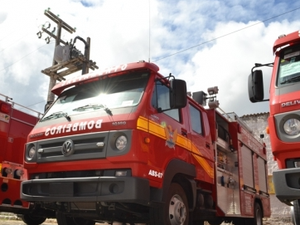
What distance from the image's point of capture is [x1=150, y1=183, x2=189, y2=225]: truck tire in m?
4.75

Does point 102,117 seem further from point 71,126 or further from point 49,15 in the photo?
point 49,15

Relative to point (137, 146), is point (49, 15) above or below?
above

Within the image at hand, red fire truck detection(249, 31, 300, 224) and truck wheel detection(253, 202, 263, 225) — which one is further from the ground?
red fire truck detection(249, 31, 300, 224)

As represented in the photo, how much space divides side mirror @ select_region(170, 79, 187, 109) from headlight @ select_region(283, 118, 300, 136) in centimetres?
149

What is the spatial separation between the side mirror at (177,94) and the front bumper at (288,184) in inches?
68.6

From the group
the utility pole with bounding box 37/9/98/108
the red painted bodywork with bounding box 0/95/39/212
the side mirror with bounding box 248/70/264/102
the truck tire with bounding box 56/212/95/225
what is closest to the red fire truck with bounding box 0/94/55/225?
the red painted bodywork with bounding box 0/95/39/212

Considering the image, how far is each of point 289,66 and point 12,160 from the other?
5.31 metres

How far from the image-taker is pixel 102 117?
4.76m

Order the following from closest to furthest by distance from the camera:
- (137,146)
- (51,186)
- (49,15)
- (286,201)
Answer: (286,201) → (137,146) → (51,186) → (49,15)

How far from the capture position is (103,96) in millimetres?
5305

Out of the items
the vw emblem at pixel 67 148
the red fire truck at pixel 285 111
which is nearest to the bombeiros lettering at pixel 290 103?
the red fire truck at pixel 285 111

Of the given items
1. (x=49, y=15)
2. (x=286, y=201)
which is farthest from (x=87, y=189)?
(x=49, y=15)

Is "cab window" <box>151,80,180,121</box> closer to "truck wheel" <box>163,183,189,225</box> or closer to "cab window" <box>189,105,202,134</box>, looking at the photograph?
"cab window" <box>189,105,202,134</box>

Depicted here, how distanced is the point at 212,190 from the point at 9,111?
172 inches
